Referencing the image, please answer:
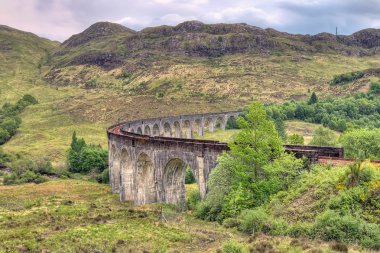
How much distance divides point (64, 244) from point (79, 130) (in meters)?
89.1

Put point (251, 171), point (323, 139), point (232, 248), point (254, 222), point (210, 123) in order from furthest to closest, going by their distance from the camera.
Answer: point (210, 123), point (323, 139), point (251, 171), point (254, 222), point (232, 248)

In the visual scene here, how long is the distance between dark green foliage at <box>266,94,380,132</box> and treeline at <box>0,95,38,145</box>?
2629 inches

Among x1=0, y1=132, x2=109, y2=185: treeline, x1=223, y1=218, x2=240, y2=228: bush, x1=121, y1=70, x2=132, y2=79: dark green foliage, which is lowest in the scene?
x1=0, y1=132, x2=109, y2=185: treeline

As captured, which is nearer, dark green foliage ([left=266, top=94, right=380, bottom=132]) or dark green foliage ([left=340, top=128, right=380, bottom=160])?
dark green foliage ([left=340, top=128, right=380, bottom=160])

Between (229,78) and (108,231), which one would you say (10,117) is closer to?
(229,78)

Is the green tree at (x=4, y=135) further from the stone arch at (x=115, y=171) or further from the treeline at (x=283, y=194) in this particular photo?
the treeline at (x=283, y=194)

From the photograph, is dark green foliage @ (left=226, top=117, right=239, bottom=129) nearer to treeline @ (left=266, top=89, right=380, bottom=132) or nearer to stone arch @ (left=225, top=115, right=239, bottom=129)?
stone arch @ (left=225, top=115, right=239, bottom=129)

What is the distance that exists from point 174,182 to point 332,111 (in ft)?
252

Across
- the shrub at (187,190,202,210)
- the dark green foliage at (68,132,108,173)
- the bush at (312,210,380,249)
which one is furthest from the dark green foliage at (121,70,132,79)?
the bush at (312,210,380,249)

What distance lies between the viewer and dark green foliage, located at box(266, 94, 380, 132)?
3910 inches

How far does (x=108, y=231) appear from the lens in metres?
29.0

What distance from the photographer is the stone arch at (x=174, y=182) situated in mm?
40031

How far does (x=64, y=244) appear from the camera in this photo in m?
25.6

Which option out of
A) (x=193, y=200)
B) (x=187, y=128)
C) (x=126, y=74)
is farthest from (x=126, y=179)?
(x=126, y=74)
